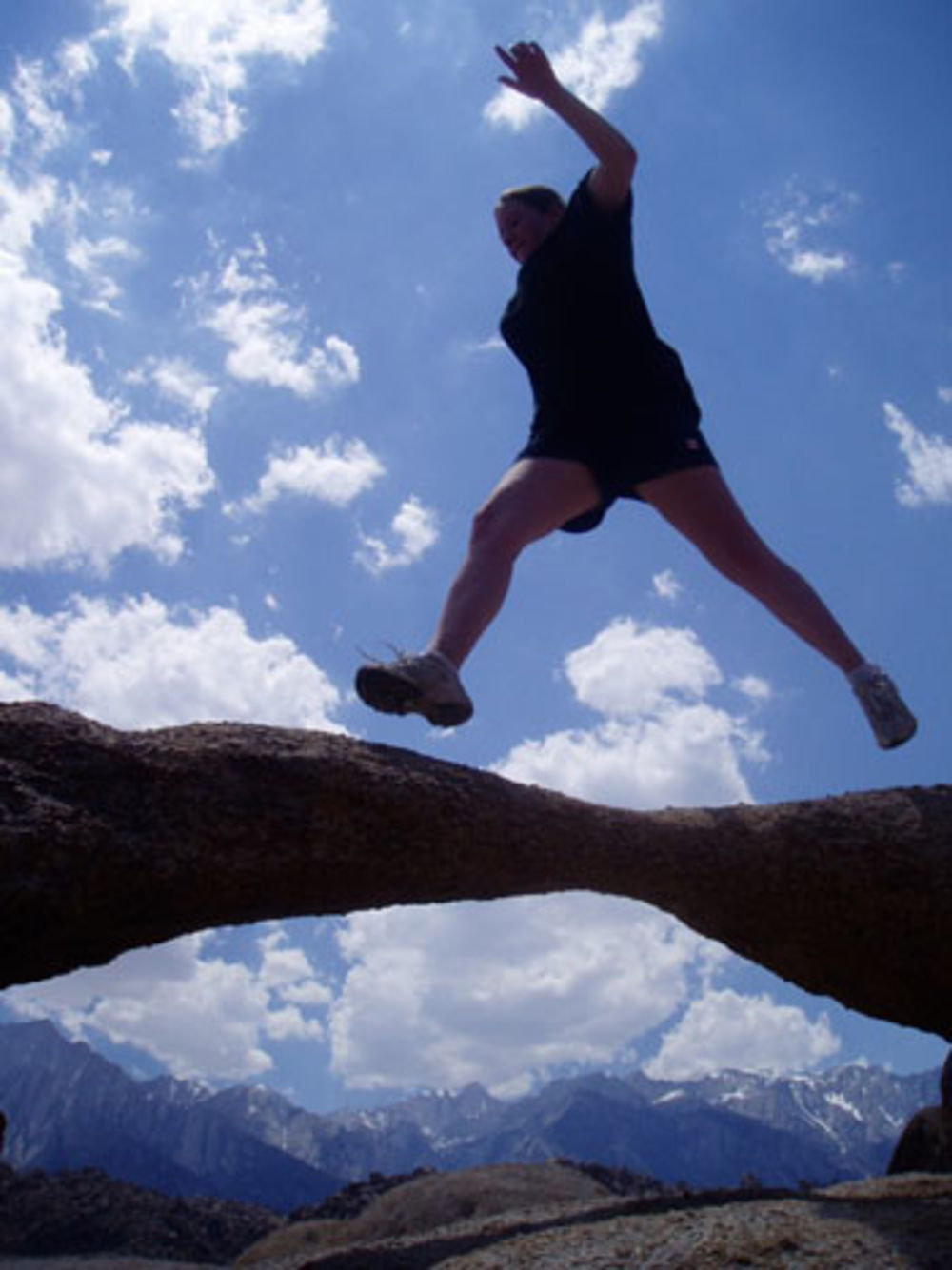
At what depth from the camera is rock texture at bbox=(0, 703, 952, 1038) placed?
360 cm

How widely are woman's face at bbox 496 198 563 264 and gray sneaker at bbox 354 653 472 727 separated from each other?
2440 mm

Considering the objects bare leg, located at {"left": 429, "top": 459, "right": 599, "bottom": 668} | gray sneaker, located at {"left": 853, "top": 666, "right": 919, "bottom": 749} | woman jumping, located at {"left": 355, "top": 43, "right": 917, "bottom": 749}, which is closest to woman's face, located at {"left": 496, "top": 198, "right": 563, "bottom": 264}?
woman jumping, located at {"left": 355, "top": 43, "right": 917, "bottom": 749}

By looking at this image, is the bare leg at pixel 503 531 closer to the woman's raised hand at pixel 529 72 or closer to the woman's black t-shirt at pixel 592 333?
the woman's black t-shirt at pixel 592 333

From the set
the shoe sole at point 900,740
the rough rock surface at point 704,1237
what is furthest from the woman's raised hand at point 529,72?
the rough rock surface at point 704,1237

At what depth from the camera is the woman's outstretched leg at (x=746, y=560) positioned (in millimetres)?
5094

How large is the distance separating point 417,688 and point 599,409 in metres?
1.93

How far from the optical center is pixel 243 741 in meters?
4.09

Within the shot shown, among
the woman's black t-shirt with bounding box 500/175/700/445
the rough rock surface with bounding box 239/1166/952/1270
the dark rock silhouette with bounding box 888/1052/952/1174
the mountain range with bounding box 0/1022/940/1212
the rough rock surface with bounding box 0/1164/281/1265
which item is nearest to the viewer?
the rough rock surface with bounding box 239/1166/952/1270

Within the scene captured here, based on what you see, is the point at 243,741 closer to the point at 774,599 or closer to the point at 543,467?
the point at 543,467

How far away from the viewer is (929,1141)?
5664 mm

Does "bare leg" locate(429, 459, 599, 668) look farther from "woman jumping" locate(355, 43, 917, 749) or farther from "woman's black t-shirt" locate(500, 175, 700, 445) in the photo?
"woman's black t-shirt" locate(500, 175, 700, 445)

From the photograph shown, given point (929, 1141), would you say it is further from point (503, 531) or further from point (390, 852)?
point (503, 531)

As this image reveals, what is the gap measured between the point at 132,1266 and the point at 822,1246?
3906mm

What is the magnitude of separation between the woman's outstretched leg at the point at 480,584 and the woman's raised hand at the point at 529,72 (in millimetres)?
1761
